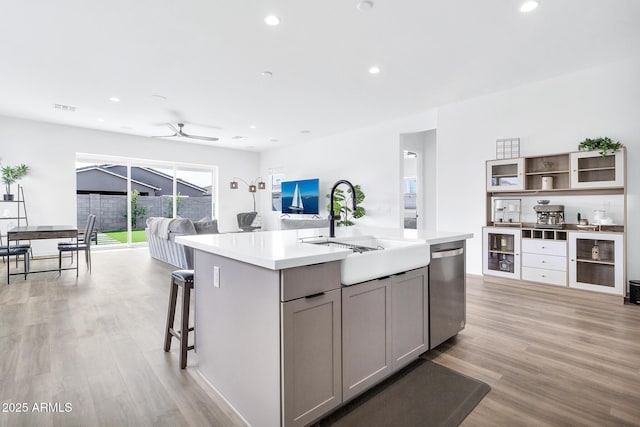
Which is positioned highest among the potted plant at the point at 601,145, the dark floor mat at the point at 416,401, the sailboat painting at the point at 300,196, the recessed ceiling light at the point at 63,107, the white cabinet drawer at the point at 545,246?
the recessed ceiling light at the point at 63,107

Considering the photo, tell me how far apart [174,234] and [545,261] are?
5.29 m

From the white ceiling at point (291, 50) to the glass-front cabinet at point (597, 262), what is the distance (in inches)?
80.5

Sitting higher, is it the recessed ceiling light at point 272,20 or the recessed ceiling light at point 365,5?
the recessed ceiling light at point 272,20

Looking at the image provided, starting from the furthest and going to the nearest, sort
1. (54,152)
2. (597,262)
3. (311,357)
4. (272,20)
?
(54,152) → (597,262) → (272,20) → (311,357)

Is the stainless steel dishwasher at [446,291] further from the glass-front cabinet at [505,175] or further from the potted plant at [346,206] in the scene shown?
the potted plant at [346,206]

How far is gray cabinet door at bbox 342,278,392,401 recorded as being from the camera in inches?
64.7

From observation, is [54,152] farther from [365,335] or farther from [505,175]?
[505,175]

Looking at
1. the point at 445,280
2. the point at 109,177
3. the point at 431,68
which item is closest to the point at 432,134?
the point at 431,68

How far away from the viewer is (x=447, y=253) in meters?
2.39

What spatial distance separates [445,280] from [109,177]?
27.2 ft

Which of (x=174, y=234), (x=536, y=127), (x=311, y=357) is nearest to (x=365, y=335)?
(x=311, y=357)

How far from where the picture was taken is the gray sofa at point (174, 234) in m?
4.99

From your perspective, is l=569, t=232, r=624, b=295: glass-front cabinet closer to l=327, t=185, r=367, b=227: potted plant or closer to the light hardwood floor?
the light hardwood floor

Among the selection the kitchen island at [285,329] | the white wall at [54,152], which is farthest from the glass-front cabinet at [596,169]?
Answer: the white wall at [54,152]
